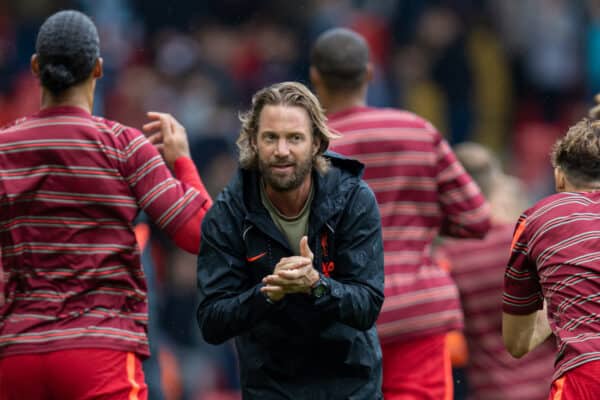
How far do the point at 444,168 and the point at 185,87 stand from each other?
336 cm

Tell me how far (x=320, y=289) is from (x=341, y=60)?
1.93 meters

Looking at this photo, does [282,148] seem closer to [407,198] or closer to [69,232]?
[69,232]

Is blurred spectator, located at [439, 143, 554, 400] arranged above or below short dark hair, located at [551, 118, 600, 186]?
below

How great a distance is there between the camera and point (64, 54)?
418 cm

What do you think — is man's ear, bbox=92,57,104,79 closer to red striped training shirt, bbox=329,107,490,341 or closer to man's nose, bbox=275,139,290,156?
man's nose, bbox=275,139,290,156

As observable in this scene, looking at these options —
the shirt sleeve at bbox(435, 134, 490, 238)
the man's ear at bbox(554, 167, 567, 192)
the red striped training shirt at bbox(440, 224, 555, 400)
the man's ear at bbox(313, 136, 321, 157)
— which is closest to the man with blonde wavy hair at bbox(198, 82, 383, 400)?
the man's ear at bbox(313, 136, 321, 157)

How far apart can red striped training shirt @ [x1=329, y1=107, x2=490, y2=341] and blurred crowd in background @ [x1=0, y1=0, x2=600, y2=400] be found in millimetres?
2698

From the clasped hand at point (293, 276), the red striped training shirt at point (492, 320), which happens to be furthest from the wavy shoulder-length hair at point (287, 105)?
the red striped training shirt at point (492, 320)

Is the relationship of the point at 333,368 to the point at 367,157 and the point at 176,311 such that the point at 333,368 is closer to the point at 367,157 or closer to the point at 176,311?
the point at 367,157

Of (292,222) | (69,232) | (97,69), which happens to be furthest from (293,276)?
(97,69)

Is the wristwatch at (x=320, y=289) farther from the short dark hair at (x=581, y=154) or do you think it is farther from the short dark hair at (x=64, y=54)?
the short dark hair at (x=64, y=54)

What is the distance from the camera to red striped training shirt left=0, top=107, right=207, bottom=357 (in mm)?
4051

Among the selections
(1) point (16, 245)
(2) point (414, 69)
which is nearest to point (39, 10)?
(2) point (414, 69)

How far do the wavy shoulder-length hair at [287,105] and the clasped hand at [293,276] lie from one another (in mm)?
461
